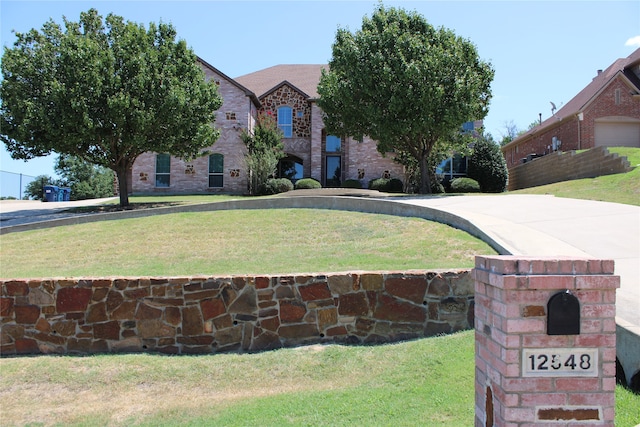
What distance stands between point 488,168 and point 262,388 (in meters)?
26.1

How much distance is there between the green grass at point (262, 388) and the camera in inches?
187

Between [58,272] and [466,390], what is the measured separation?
8064 mm

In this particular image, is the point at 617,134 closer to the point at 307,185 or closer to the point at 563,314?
the point at 307,185

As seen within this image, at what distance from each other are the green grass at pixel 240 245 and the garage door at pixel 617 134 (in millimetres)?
21089

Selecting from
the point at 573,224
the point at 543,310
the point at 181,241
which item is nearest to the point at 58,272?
the point at 181,241

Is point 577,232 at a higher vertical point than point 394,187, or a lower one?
lower

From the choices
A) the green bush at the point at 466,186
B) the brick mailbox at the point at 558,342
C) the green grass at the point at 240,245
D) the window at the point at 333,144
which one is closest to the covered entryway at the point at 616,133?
the green bush at the point at 466,186

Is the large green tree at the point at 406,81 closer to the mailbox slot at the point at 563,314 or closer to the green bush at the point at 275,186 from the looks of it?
the green bush at the point at 275,186

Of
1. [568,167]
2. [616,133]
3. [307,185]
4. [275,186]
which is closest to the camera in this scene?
[568,167]

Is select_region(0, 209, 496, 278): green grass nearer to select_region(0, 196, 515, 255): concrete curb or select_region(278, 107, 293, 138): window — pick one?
select_region(0, 196, 515, 255): concrete curb

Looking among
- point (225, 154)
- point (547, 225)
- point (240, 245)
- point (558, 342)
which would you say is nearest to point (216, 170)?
point (225, 154)

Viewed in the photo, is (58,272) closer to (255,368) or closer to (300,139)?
(255,368)

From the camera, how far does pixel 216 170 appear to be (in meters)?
31.1

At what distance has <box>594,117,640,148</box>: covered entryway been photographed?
96.4 ft
